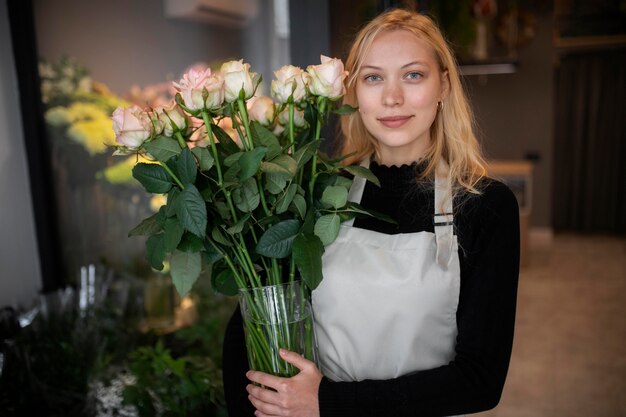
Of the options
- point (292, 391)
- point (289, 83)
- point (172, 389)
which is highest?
point (289, 83)

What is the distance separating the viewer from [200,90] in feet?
3.04

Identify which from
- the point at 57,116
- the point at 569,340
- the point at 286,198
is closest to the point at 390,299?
the point at 286,198

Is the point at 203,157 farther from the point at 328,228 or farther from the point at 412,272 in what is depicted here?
the point at 412,272

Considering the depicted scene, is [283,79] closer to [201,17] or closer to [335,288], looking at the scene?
[335,288]

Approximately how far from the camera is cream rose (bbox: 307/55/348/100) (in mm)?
996

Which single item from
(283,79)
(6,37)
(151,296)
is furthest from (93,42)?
(283,79)

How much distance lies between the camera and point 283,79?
1.02 meters

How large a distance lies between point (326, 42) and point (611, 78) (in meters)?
6.22

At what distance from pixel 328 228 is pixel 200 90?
322 millimetres

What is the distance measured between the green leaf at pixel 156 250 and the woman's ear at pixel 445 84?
2.18 feet

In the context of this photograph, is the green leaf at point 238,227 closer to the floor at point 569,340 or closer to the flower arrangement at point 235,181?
the flower arrangement at point 235,181

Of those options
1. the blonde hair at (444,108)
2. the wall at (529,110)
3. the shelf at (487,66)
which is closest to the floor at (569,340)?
the wall at (529,110)

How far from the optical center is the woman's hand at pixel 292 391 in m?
1.03

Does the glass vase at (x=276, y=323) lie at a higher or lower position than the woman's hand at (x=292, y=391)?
higher
